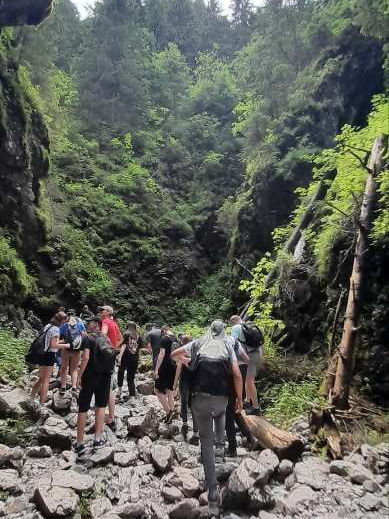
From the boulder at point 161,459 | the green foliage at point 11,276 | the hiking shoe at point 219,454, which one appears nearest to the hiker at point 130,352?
the boulder at point 161,459

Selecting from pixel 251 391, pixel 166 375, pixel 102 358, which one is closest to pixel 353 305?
pixel 251 391

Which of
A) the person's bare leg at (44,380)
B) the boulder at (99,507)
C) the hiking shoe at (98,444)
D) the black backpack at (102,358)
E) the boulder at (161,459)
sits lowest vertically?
the boulder at (99,507)

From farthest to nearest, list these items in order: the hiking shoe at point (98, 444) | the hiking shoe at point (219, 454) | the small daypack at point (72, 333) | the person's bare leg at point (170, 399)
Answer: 1. the small daypack at point (72, 333)
2. the person's bare leg at point (170, 399)
3. the hiking shoe at point (98, 444)
4. the hiking shoe at point (219, 454)

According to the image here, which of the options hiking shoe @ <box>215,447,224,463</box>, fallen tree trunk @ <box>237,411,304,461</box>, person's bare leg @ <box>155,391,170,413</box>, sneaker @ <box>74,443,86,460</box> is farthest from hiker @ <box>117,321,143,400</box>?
hiking shoe @ <box>215,447,224,463</box>

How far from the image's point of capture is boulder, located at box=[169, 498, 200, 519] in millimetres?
4496

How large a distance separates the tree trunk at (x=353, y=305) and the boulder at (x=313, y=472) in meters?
1.68

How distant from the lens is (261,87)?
21609mm

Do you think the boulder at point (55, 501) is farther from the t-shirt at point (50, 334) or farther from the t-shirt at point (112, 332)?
the t-shirt at point (112, 332)

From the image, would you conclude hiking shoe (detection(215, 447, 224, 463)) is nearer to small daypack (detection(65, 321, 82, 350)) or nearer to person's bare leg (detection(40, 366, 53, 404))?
person's bare leg (detection(40, 366, 53, 404))

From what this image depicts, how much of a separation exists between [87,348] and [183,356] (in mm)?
2002

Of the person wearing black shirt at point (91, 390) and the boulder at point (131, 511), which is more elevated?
the person wearing black shirt at point (91, 390)

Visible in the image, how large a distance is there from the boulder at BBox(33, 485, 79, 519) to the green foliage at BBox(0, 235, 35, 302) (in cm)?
1021

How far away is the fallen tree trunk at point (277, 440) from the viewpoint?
243 inches

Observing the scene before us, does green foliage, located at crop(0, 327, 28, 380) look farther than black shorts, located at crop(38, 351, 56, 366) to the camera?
Yes
